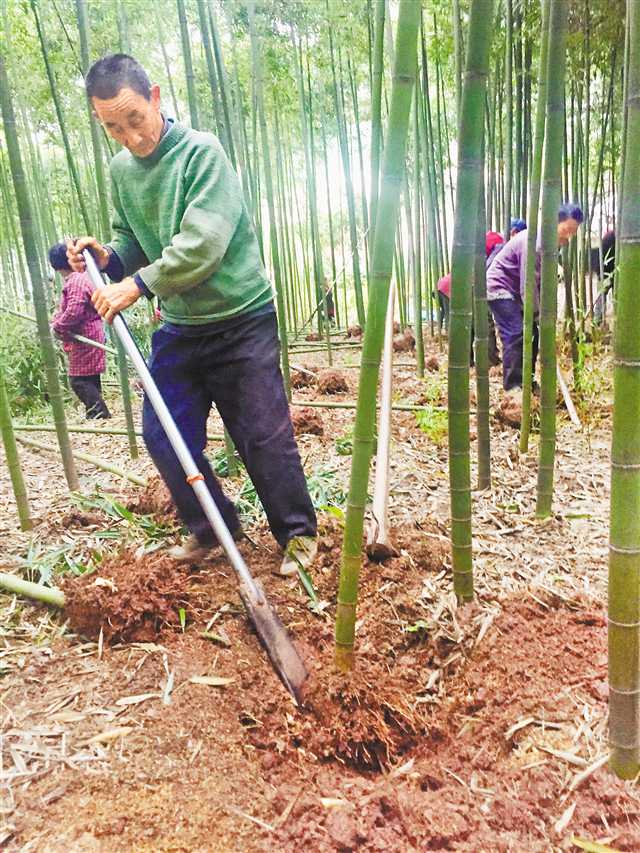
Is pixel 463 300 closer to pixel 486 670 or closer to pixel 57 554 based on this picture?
pixel 486 670

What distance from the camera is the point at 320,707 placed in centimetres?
152

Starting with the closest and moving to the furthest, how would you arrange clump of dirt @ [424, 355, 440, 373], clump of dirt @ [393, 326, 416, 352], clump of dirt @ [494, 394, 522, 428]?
clump of dirt @ [494, 394, 522, 428], clump of dirt @ [424, 355, 440, 373], clump of dirt @ [393, 326, 416, 352]

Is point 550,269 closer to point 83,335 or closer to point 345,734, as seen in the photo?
point 345,734

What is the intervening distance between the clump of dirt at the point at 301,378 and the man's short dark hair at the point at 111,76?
3.69m

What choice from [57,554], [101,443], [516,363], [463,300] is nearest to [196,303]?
[463,300]

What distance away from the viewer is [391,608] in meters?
1.92

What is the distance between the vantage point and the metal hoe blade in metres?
1.61

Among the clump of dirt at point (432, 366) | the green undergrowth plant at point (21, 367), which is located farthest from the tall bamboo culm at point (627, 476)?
the green undergrowth plant at point (21, 367)

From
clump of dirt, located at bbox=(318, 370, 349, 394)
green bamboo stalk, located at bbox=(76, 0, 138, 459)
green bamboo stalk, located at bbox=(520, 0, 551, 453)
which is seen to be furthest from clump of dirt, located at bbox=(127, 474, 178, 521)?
clump of dirt, located at bbox=(318, 370, 349, 394)

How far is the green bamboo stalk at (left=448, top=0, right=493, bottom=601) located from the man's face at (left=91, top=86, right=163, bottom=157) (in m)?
1.00

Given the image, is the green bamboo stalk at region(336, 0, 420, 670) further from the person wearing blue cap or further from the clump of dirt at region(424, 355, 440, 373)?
the clump of dirt at region(424, 355, 440, 373)

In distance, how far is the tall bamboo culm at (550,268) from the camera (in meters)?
1.90

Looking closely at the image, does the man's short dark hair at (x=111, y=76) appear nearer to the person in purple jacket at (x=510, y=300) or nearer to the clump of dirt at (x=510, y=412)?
the clump of dirt at (x=510, y=412)

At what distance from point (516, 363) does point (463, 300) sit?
326 cm
